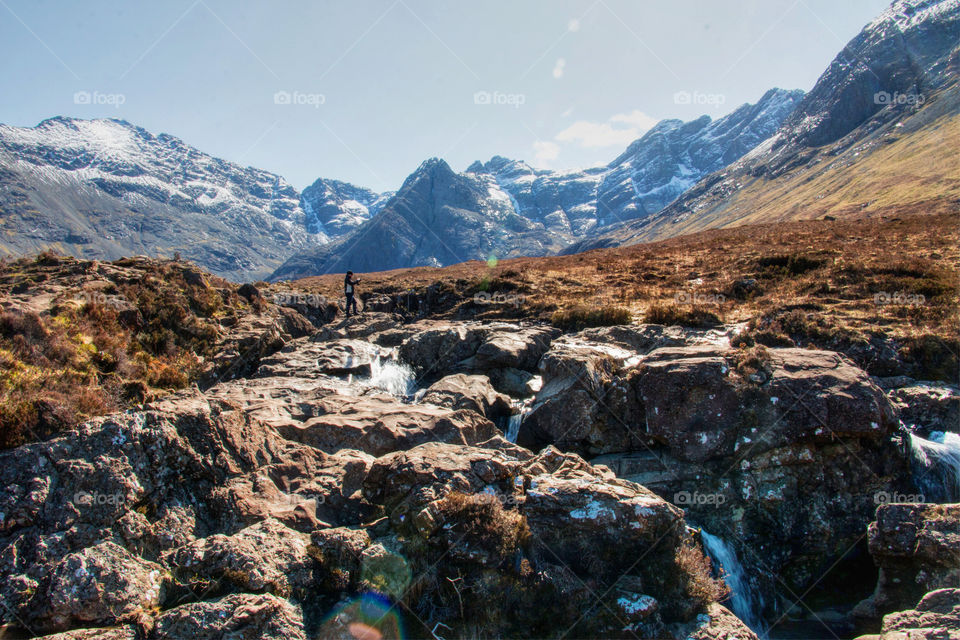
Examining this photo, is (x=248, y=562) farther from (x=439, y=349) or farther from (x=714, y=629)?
(x=439, y=349)

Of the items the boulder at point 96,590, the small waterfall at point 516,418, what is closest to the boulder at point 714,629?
the boulder at point 96,590

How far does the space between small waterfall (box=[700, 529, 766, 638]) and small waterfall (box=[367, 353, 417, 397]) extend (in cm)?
1278

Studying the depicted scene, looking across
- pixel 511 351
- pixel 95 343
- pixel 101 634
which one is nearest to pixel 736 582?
pixel 511 351

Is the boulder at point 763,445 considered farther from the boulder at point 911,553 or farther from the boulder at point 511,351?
the boulder at point 511,351

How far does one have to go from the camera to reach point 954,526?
9609 millimetres

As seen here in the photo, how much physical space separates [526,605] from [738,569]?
7.15m

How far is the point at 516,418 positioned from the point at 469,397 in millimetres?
2001

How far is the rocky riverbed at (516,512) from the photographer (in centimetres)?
693

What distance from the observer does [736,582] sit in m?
11.2

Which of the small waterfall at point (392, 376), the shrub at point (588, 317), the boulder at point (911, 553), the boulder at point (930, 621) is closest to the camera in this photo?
the boulder at point (930, 621)

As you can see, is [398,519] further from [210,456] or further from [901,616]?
[901,616]

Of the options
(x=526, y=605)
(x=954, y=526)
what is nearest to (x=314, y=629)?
(x=526, y=605)

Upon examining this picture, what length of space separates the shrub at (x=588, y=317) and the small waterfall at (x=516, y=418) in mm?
7159

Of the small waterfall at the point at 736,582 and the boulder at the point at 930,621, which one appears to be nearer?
the boulder at the point at 930,621
